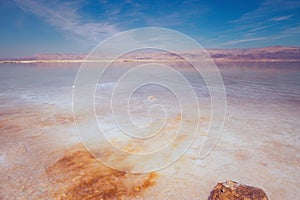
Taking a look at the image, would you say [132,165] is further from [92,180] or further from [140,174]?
[92,180]

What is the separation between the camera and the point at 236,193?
8.89 ft

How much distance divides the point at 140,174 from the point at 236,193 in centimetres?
172

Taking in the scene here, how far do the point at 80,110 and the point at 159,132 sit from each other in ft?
12.5

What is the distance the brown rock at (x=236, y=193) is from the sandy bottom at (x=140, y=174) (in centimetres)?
42

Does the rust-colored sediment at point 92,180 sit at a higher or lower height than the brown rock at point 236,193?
lower

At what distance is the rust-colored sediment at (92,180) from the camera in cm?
314

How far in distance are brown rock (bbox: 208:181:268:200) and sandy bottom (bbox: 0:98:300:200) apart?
42 centimetres

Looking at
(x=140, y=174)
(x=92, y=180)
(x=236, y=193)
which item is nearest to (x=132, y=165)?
(x=140, y=174)

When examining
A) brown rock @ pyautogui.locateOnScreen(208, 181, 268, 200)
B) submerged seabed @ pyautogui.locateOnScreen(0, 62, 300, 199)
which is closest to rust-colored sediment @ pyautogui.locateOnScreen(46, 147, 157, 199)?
submerged seabed @ pyautogui.locateOnScreen(0, 62, 300, 199)

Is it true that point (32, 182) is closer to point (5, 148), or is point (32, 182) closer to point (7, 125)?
point (5, 148)

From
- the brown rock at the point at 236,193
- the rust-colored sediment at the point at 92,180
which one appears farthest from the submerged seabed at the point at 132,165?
the brown rock at the point at 236,193

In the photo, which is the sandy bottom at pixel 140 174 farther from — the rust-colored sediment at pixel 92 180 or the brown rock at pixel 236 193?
the brown rock at pixel 236 193

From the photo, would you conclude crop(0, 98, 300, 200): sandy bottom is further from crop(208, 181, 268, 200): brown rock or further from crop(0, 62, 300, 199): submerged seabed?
crop(208, 181, 268, 200): brown rock

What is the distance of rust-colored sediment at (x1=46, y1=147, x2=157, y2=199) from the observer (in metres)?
3.14
